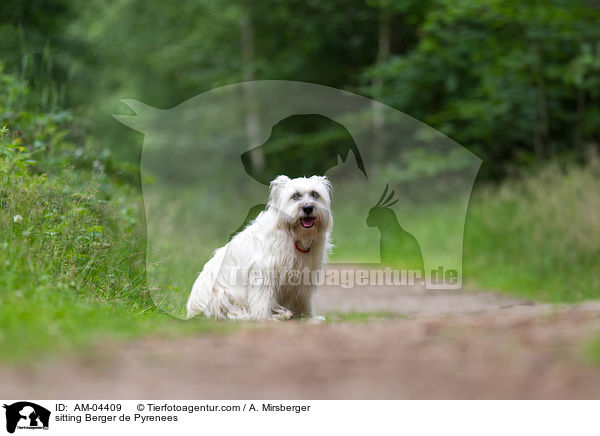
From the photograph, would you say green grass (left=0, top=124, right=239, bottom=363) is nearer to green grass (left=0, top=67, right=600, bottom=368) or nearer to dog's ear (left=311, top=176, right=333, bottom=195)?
green grass (left=0, top=67, right=600, bottom=368)

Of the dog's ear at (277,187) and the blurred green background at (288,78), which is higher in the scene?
the blurred green background at (288,78)

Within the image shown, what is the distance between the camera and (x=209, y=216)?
16359 mm

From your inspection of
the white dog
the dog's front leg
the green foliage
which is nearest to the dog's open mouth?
the white dog

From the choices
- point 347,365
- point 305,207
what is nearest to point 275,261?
point 305,207

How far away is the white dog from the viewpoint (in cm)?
554

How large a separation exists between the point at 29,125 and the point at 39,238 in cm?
317

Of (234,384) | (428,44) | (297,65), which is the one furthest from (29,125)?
(297,65)

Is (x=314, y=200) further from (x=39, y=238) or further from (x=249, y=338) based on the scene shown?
(x=39, y=238)

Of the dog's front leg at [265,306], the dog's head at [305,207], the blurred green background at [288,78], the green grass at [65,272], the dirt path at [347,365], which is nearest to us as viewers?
the dirt path at [347,365]

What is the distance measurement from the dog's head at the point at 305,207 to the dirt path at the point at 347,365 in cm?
137

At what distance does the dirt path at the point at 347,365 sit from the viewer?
10.1ft

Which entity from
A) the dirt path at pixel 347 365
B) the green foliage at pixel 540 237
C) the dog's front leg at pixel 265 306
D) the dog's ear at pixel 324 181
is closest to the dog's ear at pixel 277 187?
the dog's ear at pixel 324 181

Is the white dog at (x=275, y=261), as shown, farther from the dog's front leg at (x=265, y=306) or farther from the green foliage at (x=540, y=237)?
the green foliage at (x=540, y=237)

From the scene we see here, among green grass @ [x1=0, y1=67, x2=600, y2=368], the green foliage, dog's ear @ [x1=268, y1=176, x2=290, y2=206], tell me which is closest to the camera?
green grass @ [x1=0, y1=67, x2=600, y2=368]
